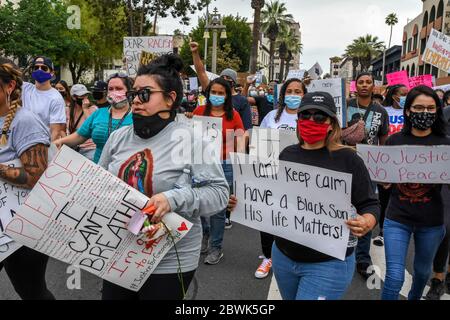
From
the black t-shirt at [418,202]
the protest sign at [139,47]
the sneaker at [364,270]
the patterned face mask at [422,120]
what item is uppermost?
the protest sign at [139,47]

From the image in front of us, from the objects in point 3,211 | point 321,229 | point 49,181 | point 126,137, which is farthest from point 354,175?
point 3,211

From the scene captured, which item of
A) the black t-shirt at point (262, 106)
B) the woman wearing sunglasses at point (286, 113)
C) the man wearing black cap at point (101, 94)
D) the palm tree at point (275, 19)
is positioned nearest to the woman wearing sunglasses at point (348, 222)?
the woman wearing sunglasses at point (286, 113)

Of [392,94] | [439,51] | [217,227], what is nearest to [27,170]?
[217,227]

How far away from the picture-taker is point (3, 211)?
8.13 feet

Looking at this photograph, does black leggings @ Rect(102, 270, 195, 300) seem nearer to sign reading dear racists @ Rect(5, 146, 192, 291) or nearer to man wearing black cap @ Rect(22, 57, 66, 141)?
sign reading dear racists @ Rect(5, 146, 192, 291)

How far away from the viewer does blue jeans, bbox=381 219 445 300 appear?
10.1 ft

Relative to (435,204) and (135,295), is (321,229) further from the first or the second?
(435,204)

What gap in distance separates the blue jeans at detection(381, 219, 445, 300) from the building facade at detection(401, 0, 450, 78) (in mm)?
33904

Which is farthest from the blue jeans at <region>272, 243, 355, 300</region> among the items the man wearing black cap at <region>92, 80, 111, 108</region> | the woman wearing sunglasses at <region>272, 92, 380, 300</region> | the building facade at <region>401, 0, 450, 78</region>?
the building facade at <region>401, 0, 450, 78</region>

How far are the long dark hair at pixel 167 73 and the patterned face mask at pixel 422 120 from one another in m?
1.85

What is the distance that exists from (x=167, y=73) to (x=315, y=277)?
1353mm

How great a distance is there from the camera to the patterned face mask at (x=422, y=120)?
10.6 feet

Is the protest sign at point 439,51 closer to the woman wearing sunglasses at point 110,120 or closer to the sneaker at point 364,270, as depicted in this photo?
the sneaker at point 364,270

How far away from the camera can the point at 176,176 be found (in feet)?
7.38
